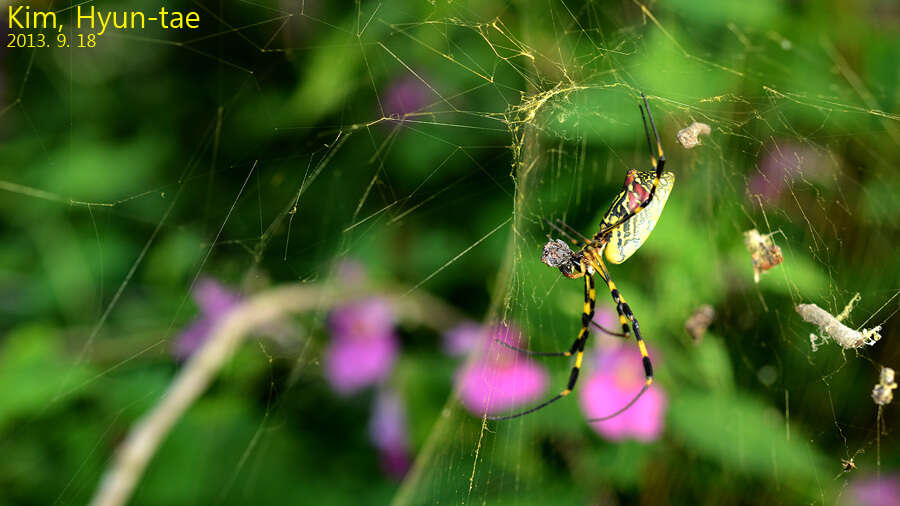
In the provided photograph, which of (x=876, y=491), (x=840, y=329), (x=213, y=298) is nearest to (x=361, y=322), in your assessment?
(x=213, y=298)

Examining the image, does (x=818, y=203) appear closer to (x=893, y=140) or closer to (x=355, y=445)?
(x=893, y=140)

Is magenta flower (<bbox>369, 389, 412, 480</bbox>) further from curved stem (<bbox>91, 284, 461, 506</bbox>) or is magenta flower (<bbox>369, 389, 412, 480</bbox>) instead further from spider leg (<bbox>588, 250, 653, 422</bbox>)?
spider leg (<bbox>588, 250, 653, 422</bbox>)

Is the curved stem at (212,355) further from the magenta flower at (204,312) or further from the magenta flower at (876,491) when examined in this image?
the magenta flower at (876,491)

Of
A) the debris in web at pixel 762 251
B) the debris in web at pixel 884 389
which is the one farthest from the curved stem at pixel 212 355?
the debris in web at pixel 884 389

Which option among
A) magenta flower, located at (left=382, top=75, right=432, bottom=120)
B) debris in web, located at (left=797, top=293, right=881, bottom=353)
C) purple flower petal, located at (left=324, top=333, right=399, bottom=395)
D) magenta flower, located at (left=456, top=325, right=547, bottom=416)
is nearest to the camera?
debris in web, located at (left=797, top=293, right=881, bottom=353)

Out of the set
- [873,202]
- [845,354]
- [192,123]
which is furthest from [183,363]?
[873,202]

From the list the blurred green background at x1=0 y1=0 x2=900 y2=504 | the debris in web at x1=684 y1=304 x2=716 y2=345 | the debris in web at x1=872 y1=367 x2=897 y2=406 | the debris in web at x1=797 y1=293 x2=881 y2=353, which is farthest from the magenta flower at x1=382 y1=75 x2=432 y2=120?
the debris in web at x1=872 y1=367 x2=897 y2=406
